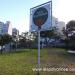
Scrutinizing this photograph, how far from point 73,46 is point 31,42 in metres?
15.6

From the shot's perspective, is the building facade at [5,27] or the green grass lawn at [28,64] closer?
the green grass lawn at [28,64]

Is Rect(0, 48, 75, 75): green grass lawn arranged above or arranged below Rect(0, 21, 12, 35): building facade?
below

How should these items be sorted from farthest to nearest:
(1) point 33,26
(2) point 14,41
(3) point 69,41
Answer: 1. (2) point 14,41
2. (3) point 69,41
3. (1) point 33,26

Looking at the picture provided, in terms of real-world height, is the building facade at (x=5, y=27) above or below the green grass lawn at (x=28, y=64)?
above

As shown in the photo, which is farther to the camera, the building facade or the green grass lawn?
the building facade

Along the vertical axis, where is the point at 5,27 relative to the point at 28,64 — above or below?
above

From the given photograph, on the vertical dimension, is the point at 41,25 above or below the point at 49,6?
below

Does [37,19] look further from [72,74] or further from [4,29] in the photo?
[4,29]

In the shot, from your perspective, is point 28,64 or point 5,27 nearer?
point 28,64

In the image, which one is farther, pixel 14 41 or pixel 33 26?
pixel 14 41

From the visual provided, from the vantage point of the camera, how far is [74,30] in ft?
141

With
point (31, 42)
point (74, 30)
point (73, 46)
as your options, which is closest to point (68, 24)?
point (74, 30)

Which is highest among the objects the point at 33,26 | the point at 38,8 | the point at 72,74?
the point at 38,8

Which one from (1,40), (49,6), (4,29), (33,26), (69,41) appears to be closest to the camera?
(49,6)
